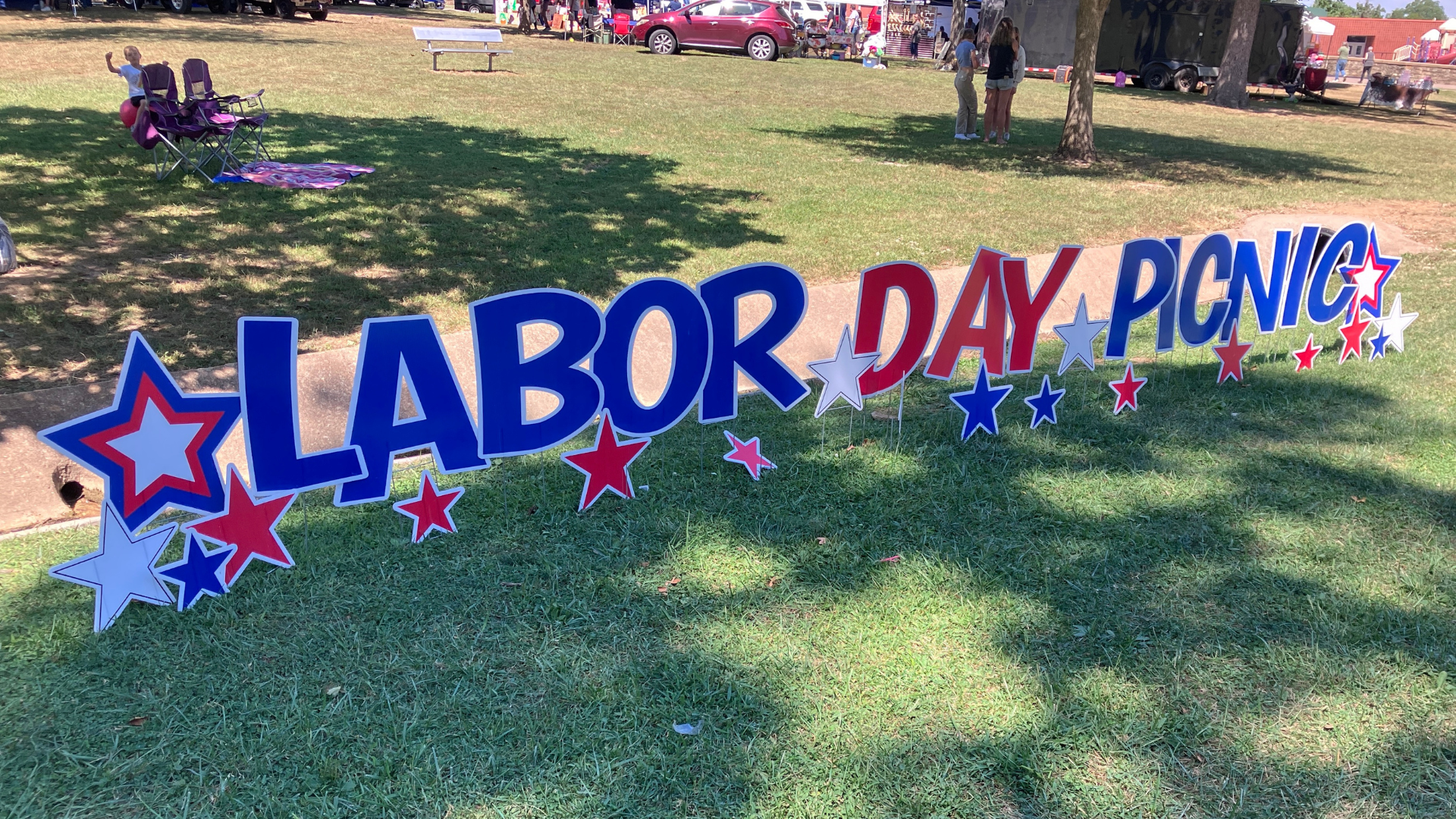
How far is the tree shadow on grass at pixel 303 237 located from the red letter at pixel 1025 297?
3.13 m

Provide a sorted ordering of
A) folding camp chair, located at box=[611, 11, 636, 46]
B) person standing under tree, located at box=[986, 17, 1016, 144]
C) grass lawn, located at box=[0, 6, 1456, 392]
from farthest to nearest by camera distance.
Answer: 1. folding camp chair, located at box=[611, 11, 636, 46]
2. person standing under tree, located at box=[986, 17, 1016, 144]
3. grass lawn, located at box=[0, 6, 1456, 392]

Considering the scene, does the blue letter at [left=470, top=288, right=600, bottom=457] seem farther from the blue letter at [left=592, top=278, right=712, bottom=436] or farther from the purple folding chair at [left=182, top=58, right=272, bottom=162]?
the purple folding chair at [left=182, top=58, right=272, bottom=162]

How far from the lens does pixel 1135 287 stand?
5031 millimetres

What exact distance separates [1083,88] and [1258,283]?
864 centimetres

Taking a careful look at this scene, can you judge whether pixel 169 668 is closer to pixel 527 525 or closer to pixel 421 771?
pixel 421 771

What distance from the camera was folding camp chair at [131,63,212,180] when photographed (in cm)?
905

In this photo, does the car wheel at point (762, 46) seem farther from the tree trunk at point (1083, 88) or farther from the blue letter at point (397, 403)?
the blue letter at point (397, 403)

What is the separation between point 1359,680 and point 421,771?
283cm

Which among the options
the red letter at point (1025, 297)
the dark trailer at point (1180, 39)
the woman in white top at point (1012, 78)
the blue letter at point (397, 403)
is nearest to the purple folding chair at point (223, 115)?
the blue letter at point (397, 403)

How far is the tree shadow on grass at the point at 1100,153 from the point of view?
13.1m

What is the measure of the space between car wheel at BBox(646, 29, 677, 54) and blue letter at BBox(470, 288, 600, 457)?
23.8m

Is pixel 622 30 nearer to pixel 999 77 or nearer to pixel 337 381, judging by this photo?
pixel 999 77

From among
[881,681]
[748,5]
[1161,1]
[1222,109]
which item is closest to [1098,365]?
[881,681]

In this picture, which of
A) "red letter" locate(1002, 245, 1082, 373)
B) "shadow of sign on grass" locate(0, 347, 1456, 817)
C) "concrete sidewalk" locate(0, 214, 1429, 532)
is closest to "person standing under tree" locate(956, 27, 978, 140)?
"concrete sidewalk" locate(0, 214, 1429, 532)
